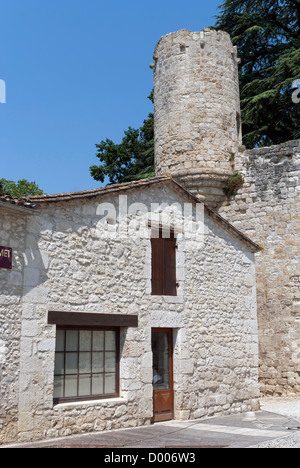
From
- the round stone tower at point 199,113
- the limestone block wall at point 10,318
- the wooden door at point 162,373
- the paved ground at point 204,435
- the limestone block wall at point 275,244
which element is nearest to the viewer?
the paved ground at point 204,435

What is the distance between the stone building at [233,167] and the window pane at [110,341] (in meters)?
5.89

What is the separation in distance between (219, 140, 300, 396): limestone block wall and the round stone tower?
2.23 feet

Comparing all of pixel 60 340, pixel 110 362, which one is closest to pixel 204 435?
pixel 110 362

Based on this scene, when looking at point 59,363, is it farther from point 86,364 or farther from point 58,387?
point 86,364

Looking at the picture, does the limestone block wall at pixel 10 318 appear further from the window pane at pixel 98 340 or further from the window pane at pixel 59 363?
the window pane at pixel 98 340

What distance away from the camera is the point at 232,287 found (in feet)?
36.5

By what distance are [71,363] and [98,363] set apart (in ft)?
1.73

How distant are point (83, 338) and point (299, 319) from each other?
6696mm

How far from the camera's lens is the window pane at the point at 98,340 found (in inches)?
341

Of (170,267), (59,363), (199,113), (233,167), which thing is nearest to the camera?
(59,363)

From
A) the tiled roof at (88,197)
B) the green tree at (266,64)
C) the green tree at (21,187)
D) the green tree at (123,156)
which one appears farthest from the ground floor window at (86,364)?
the green tree at (21,187)

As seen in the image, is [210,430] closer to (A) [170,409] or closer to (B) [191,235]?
(A) [170,409]

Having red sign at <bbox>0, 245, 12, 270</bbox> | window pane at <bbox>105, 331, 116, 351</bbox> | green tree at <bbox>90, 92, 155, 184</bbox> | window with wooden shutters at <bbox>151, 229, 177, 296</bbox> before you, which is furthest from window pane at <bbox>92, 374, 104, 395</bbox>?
green tree at <bbox>90, 92, 155, 184</bbox>

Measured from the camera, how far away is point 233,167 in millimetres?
14648
